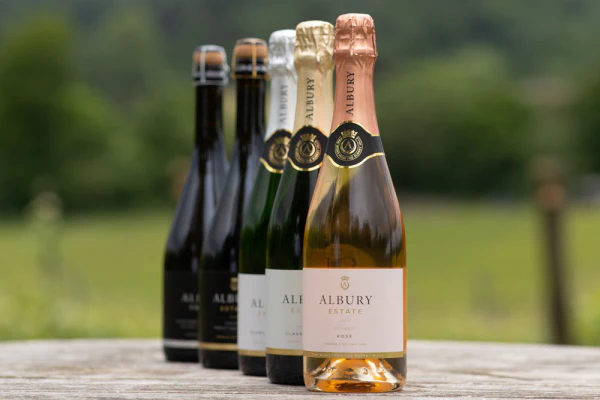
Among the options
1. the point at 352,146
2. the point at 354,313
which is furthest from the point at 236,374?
the point at 352,146

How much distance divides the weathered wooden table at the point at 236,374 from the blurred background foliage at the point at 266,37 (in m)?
20.9

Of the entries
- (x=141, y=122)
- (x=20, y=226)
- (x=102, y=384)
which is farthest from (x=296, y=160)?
(x=141, y=122)

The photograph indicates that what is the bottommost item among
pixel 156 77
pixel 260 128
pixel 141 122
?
pixel 260 128

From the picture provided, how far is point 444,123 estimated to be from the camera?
37.8m

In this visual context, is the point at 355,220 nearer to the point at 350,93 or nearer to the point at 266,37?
the point at 350,93

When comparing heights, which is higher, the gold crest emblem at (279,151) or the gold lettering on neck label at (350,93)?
the gold lettering on neck label at (350,93)

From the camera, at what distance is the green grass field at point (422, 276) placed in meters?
6.12

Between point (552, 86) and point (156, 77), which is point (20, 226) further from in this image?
point (552, 86)

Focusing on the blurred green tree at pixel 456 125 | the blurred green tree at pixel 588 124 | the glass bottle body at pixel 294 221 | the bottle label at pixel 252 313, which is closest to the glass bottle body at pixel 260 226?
the bottle label at pixel 252 313

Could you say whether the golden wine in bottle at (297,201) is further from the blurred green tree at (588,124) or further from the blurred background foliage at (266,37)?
the blurred green tree at (588,124)

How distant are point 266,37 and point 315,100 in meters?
32.9

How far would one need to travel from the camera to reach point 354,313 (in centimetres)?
144

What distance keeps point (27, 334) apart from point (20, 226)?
21.5 m

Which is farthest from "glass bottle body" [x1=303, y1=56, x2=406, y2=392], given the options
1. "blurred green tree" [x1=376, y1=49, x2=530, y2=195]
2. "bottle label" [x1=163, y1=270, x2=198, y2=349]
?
"blurred green tree" [x1=376, y1=49, x2=530, y2=195]
